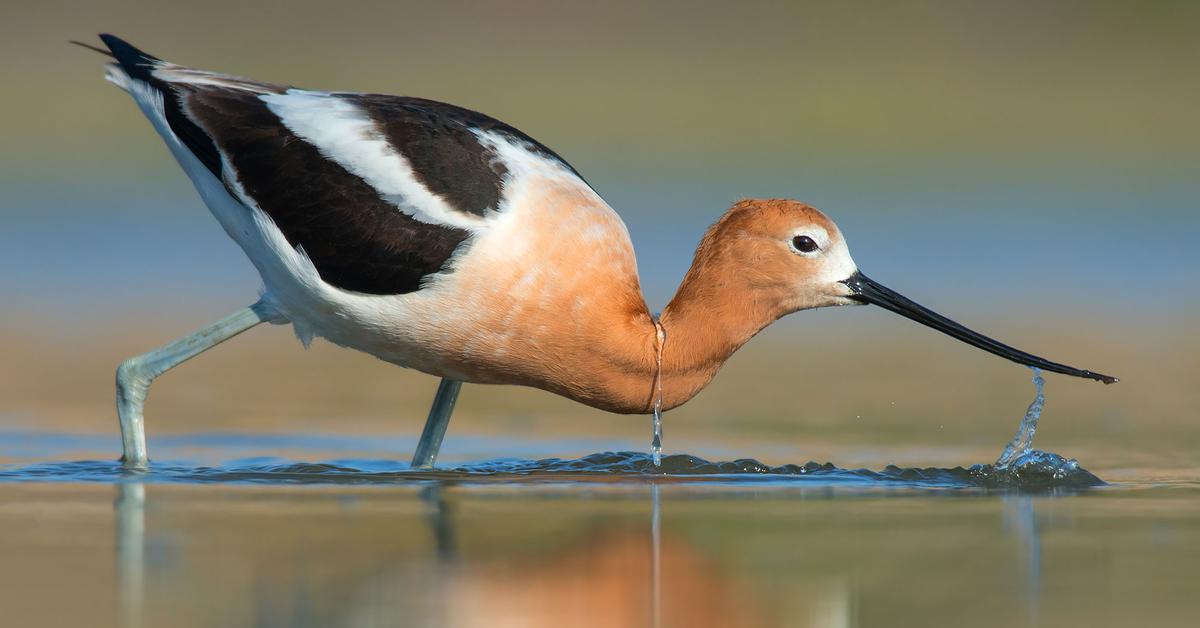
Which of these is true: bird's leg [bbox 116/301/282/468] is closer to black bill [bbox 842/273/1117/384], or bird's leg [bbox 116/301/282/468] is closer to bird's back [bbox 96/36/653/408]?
bird's back [bbox 96/36/653/408]

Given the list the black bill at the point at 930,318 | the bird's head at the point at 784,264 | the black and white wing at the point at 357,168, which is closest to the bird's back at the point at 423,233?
the black and white wing at the point at 357,168

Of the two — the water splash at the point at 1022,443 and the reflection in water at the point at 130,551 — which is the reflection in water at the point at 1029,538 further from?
the reflection in water at the point at 130,551

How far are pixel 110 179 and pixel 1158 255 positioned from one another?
936 centimetres

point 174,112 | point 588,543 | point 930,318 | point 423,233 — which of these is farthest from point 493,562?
point 174,112

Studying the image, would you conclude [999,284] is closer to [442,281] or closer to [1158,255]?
[1158,255]

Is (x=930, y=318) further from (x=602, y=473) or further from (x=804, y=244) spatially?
(x=602, y=473)

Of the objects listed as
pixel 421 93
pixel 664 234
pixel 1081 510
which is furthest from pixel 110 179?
pixel 1081 510

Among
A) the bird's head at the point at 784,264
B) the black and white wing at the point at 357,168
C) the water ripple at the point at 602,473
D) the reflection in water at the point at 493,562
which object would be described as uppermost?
the black and white wing at the point at 357,168

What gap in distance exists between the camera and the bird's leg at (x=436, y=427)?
7.44 metres

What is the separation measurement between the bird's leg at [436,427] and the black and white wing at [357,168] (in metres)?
0.77

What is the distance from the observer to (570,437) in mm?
8391

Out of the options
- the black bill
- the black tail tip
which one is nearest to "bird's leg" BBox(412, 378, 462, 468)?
the black bill

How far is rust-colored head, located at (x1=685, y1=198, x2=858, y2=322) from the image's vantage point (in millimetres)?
7137

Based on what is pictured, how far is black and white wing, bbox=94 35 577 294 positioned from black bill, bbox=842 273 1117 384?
1.33 metres
